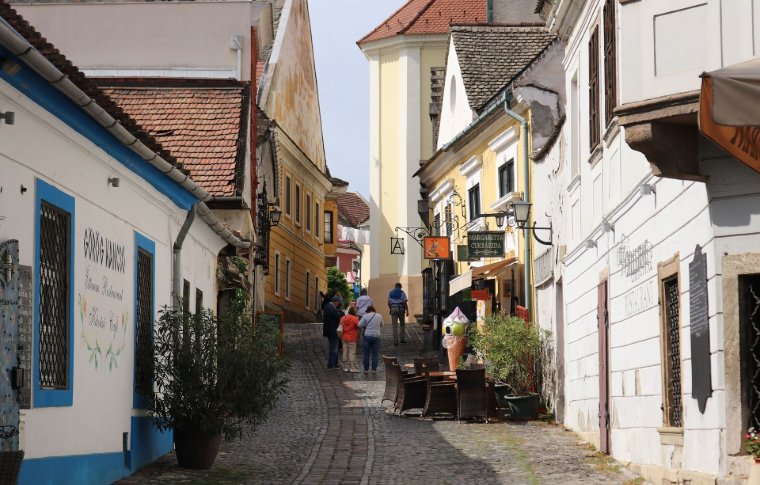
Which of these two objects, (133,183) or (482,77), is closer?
(133,183)

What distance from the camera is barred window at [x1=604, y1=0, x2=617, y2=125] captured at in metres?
14.2

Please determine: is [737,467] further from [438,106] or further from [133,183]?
[438,106]

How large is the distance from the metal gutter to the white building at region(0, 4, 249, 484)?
0.06 feet

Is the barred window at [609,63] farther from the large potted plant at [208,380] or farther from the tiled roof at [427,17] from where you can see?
the tiled roof at [427,17]

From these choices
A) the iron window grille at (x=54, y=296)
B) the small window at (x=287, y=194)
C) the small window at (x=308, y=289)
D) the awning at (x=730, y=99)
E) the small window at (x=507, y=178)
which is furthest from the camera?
the small window at (x=308, y=289)

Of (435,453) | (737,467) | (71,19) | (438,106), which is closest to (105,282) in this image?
(435,453)

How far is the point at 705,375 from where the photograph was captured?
10.7m

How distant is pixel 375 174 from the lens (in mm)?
55875

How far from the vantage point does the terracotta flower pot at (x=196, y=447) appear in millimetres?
14531

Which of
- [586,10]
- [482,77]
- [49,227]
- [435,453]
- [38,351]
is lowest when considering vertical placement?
[435,453]

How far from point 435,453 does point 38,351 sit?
6985mm

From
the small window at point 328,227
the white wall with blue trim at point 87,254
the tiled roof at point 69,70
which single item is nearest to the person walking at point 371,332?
the white wall with blue trim at point 87,254

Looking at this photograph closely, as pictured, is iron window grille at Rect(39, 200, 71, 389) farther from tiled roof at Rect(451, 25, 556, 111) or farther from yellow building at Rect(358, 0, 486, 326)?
yellow building at Rect(358, 0, 486, 326)

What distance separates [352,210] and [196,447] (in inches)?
2868
